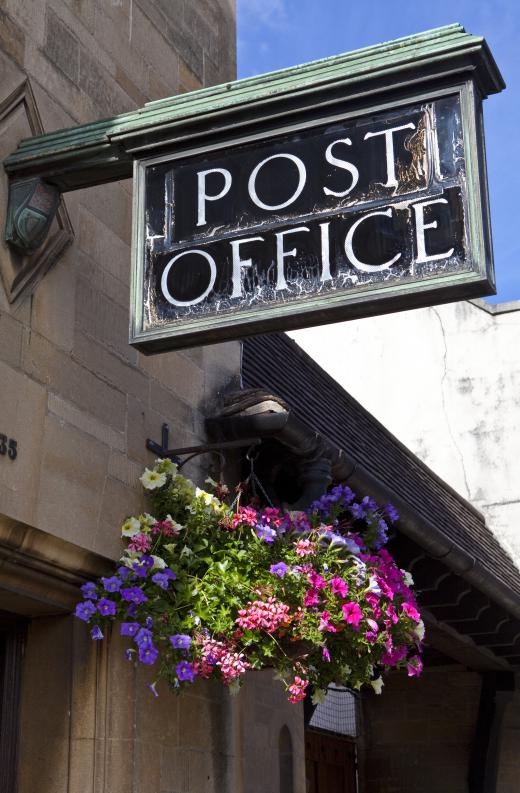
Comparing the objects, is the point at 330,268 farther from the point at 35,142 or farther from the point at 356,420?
the point at 356,420

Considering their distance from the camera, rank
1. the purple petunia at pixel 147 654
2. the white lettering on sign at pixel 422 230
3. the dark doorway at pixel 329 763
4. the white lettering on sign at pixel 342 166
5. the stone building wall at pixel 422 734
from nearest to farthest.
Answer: the white lettering on sign at pixel 422 230, the white lettering on sign at pixel 342 166, the purple petunia at pixel 147 654, the dark doorway at pixel 329 763, the stone building wall at pixel 422 734

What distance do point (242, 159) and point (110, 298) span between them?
47.0 inches

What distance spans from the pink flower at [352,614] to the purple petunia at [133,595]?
2.71ft

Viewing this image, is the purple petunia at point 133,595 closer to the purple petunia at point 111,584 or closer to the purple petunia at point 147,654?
the purple petunia at point 111,584

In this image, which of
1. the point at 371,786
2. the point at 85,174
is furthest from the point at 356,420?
the point at 85,174

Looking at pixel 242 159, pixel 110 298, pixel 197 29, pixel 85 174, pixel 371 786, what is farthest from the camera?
pixel 371 786

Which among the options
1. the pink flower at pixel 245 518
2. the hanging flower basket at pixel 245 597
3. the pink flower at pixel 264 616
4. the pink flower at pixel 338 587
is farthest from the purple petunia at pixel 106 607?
the pink flower at pixel 338 587

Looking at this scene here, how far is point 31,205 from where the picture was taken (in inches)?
205

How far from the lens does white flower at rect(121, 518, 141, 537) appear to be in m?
5.46

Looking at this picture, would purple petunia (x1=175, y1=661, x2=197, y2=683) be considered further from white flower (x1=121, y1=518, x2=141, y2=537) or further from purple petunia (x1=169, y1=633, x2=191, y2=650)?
white flower (x1=121, y1=518, x2=141, y2=537)

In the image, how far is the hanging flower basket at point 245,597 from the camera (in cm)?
512

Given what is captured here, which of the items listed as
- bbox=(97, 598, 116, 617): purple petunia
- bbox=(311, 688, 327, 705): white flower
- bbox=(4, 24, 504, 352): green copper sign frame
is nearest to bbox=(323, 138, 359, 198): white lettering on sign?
bbox=(4, 24, 504, 352): green copper sign frame

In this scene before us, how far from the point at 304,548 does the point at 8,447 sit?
1.37 meters

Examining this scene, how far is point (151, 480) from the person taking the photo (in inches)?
224
